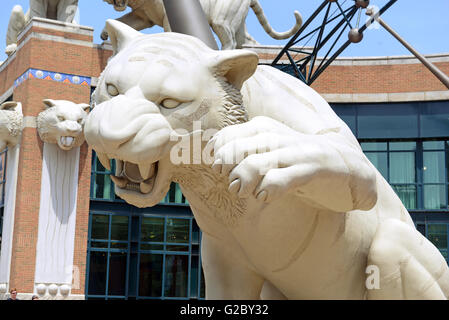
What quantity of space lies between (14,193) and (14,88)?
3.19 m

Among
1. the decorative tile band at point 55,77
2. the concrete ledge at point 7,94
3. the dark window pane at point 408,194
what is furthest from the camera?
the dark window pane at point 408,194

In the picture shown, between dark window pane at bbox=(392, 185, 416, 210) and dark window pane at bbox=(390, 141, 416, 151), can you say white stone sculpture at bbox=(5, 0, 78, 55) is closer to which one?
dark window pane at bbox=(390, 141, 416, 151)

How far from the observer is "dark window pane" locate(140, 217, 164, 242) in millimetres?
17203

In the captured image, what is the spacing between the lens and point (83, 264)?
15.2m

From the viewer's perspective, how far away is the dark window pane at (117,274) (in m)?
16.5

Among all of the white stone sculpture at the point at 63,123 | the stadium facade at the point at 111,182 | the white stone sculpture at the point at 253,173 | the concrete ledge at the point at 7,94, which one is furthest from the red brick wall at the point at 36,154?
the white stone sculpture at the point at 253,173

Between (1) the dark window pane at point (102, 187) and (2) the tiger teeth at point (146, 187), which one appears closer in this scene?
(2) the tiger teeth at point (146, 187)

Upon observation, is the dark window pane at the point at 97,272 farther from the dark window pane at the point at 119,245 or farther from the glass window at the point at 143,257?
the dark window pane at the point at 119,245

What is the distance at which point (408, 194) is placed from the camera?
61.3 ft

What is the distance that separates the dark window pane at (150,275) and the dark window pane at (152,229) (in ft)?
1.60

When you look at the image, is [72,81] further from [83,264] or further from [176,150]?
[176,150]

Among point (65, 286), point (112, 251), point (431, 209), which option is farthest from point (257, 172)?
point (431, 209)

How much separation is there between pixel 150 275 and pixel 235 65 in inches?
608

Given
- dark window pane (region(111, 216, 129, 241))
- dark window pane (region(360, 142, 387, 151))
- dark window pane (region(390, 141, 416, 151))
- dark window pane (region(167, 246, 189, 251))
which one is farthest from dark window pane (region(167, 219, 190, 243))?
dark window pane (region(390, 141, 416, 151))
